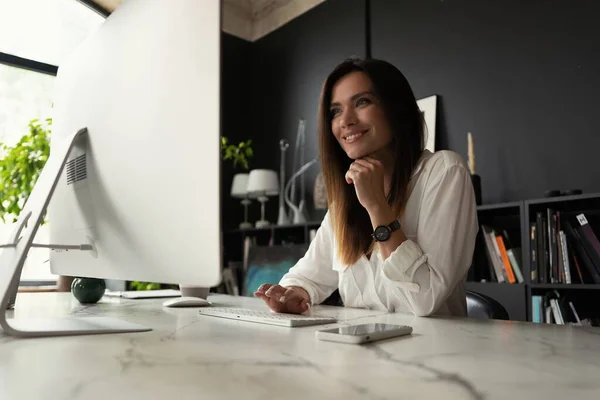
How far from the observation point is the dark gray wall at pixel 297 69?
3.80 metres

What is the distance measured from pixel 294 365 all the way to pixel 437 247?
74 cm

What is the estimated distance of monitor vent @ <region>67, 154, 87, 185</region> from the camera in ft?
3.01

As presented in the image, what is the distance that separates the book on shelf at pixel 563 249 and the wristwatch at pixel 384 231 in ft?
4.48

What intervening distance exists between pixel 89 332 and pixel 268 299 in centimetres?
47

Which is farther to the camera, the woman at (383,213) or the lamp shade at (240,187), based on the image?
the lamp shade at (240,187)

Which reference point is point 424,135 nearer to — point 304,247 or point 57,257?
point 57,257

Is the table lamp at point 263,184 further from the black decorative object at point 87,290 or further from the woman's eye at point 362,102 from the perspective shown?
the black decorative object at point 87,290

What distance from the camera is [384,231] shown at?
1.21 metres

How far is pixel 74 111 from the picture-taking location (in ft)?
3.27

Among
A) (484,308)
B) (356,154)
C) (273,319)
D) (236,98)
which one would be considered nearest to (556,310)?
(484,308)

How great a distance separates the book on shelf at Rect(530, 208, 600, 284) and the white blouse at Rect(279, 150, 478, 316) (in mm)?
1064

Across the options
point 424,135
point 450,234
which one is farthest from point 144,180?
point 424,135

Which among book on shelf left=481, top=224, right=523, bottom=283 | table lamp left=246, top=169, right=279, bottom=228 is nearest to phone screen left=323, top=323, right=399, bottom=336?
book on shelf left=481, top=224, right=523, bottom=283

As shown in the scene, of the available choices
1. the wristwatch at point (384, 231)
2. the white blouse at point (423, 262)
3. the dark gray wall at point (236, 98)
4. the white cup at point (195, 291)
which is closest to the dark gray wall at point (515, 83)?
the white blouse at point (423, 262)
